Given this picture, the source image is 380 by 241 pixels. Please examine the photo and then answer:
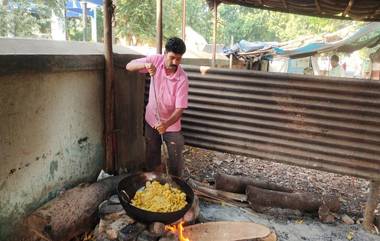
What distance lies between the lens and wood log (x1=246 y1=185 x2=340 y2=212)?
447 centimetres

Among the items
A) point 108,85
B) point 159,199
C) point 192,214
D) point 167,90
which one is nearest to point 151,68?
point 167,90

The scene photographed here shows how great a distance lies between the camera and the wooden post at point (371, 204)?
162 inches

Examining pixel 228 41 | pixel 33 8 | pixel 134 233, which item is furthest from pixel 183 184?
pixel 228 41

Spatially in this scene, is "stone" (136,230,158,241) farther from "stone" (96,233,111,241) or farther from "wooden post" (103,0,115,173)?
"wooden post" (103,0,115,173)

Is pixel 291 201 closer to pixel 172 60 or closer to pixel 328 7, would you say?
pixel 172 60

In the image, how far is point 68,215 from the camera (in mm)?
3455

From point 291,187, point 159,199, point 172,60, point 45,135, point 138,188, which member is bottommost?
point 291,187

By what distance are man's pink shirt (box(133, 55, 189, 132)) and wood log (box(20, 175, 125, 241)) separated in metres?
1.18

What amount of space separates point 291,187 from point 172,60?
3352 millimetres

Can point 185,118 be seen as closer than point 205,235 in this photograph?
No

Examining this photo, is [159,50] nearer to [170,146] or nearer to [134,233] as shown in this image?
[170,146]

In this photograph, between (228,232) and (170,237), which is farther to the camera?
(228,232)

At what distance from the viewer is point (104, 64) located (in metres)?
4.25

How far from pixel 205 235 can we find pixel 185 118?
1.82m
